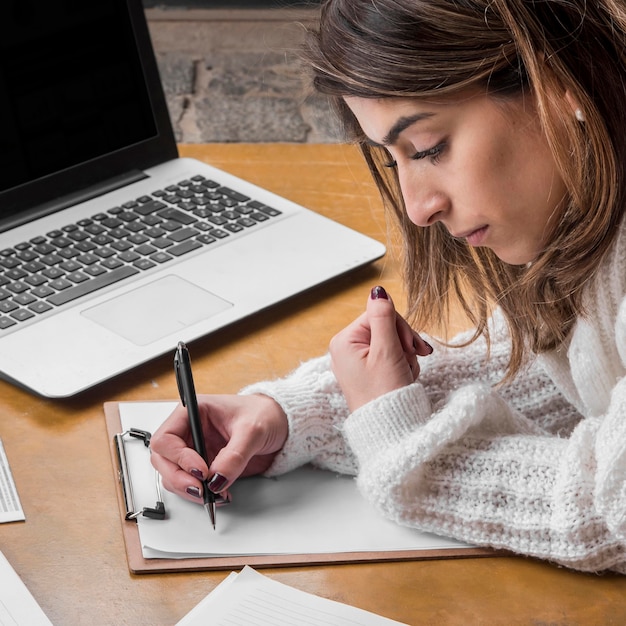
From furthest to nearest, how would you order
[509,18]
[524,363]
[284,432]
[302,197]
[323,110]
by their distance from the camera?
[323,110], [302,197], [524,363], [284,432], [509,18]

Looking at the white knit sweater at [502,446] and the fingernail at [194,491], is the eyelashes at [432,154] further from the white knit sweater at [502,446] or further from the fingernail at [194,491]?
the fingernail at [194,491]

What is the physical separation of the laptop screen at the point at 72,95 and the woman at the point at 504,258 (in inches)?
17.5

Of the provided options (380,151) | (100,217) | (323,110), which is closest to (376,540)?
(380,151)

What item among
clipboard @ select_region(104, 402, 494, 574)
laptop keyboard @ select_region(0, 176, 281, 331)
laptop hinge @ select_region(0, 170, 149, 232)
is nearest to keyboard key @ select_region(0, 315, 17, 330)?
laptop keyboard @ select_region(0, 176, 281, 331)

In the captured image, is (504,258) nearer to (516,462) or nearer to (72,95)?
(516,462)

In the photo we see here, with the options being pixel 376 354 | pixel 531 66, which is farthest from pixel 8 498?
pixel 531 66

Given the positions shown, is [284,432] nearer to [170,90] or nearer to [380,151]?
[380,151]

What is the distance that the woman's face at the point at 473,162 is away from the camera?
82 cm

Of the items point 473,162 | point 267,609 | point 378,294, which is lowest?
point 267,609

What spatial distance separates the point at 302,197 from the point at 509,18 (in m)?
0.60

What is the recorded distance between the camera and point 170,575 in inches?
30.9

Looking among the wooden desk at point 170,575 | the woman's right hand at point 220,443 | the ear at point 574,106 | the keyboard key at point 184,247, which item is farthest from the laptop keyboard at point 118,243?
the ear at point 574,106

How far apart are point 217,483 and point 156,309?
303 millimetres

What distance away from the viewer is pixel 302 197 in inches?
53.7
